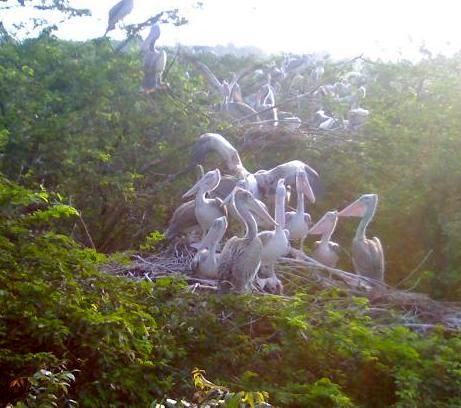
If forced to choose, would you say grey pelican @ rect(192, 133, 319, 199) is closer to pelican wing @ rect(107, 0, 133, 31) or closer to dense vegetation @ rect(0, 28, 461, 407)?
dense vegetation @ rect(0, 28, 461, 407)

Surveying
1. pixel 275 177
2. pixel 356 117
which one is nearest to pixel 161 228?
pixel 275 177

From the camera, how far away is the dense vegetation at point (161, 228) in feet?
14.0

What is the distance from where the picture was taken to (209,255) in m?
6.81

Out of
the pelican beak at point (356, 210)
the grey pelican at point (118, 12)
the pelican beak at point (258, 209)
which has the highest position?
the grey pelican at point (118, 12)

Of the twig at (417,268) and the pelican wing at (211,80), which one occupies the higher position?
the pelican wing at (211,80)

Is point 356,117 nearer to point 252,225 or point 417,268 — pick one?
point 417,268

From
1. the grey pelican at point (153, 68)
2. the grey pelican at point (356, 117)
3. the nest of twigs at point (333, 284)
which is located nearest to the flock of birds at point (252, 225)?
the nest of twigs at point (333, 284)

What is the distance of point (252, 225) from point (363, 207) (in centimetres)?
170

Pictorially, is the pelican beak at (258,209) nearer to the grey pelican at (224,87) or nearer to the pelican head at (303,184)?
the pelican head at (303,184)

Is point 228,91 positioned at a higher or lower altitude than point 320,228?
higher

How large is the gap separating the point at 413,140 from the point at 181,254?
3139mm

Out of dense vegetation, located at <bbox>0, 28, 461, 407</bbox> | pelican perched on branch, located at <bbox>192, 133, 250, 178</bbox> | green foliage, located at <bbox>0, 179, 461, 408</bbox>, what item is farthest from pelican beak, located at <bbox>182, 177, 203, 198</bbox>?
green foliage, located at <bbox>0, 179, 461, 408</bbox>

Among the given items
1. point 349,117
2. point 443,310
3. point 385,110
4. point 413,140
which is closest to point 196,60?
point 349,117

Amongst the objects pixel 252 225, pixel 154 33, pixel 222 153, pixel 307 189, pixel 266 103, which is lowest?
pixel 252 225
